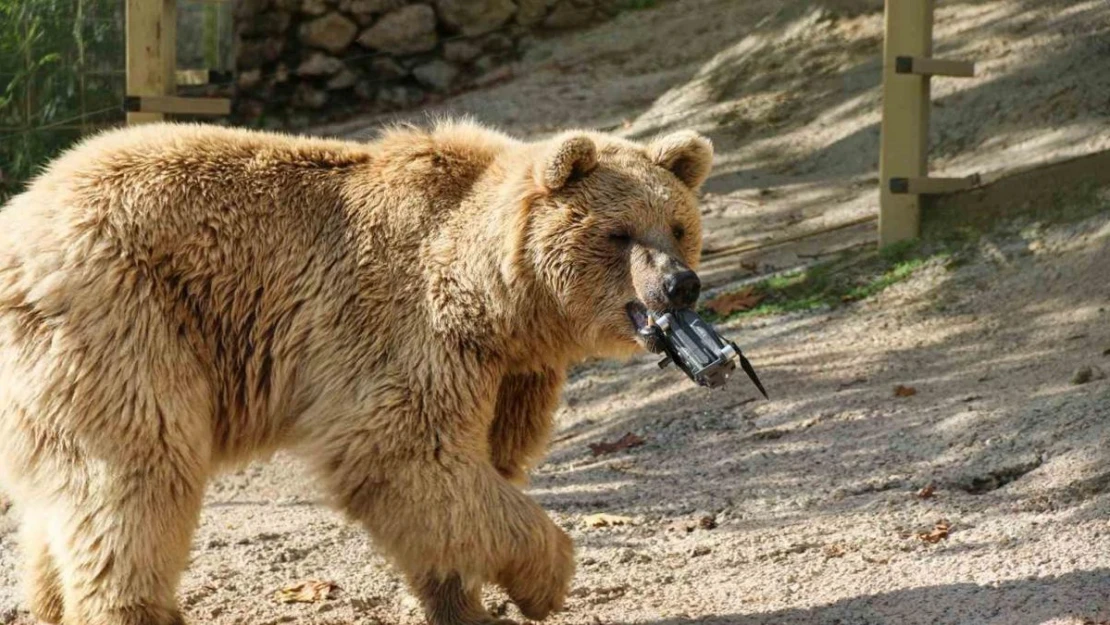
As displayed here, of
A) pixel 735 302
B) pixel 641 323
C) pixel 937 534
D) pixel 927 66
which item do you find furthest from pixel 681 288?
pixel 927 66

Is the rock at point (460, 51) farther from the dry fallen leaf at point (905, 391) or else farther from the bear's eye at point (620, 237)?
the bear's eye at point (620, 237)

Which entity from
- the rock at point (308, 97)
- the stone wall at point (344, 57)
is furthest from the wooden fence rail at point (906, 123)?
the rock at point (308, 97)

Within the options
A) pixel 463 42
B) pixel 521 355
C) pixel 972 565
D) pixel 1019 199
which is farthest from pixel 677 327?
pixel 463 42

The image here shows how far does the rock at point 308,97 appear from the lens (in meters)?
15.1

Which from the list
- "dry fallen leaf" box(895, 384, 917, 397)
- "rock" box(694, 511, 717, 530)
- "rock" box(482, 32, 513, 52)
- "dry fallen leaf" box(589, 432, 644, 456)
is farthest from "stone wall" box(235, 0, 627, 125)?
"rock" box(694, 511, 717, 530)

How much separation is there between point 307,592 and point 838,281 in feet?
14.0

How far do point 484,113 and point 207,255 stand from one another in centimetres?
884

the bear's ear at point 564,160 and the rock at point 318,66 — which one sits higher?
the bear's ear at point 564,160

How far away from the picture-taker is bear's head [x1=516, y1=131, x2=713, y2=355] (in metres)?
5.58

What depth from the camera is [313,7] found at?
15.0 m

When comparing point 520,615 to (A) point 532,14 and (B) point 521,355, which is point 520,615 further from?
(A) point 532,14

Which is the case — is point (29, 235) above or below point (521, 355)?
above

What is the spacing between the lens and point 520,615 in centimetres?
613

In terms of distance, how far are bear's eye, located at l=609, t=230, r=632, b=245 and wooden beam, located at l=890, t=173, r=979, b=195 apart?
14.1 feet
